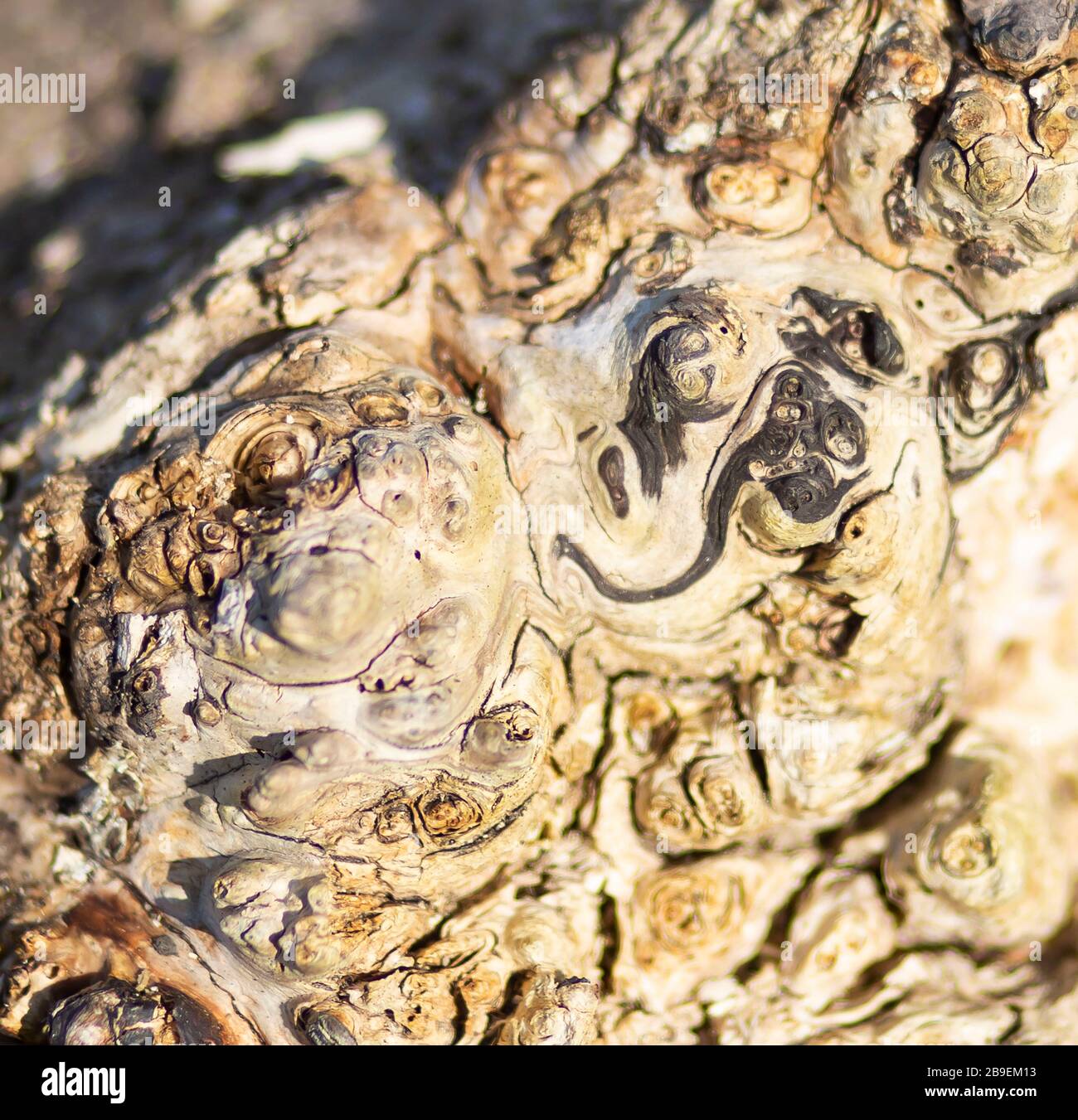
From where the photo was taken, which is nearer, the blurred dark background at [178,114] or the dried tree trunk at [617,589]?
the dried tree trunk at [617,589]

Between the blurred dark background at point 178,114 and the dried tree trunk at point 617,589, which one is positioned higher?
the blurred dark background at point 178,114

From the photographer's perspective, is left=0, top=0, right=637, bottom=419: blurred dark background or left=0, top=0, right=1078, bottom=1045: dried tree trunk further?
left=0, top=0, right=637, bottom=419: blurred dark background

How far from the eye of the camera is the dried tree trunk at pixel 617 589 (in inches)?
100

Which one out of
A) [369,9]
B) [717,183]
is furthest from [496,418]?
[369,9]

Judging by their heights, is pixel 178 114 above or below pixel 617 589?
above

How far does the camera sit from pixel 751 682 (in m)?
2.96

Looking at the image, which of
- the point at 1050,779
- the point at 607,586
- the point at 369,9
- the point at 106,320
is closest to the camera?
the point at 607,586

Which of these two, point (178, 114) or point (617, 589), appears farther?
point (178, 114)

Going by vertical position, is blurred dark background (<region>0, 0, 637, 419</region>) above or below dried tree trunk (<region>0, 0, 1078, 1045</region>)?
above

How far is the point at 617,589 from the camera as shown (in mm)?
2842

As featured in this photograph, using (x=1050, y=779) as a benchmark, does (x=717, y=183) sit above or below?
above

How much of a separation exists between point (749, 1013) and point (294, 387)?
2.52 metres

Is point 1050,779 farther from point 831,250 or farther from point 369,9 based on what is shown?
point 369,9

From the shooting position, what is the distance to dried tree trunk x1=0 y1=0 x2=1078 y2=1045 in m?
2.55
